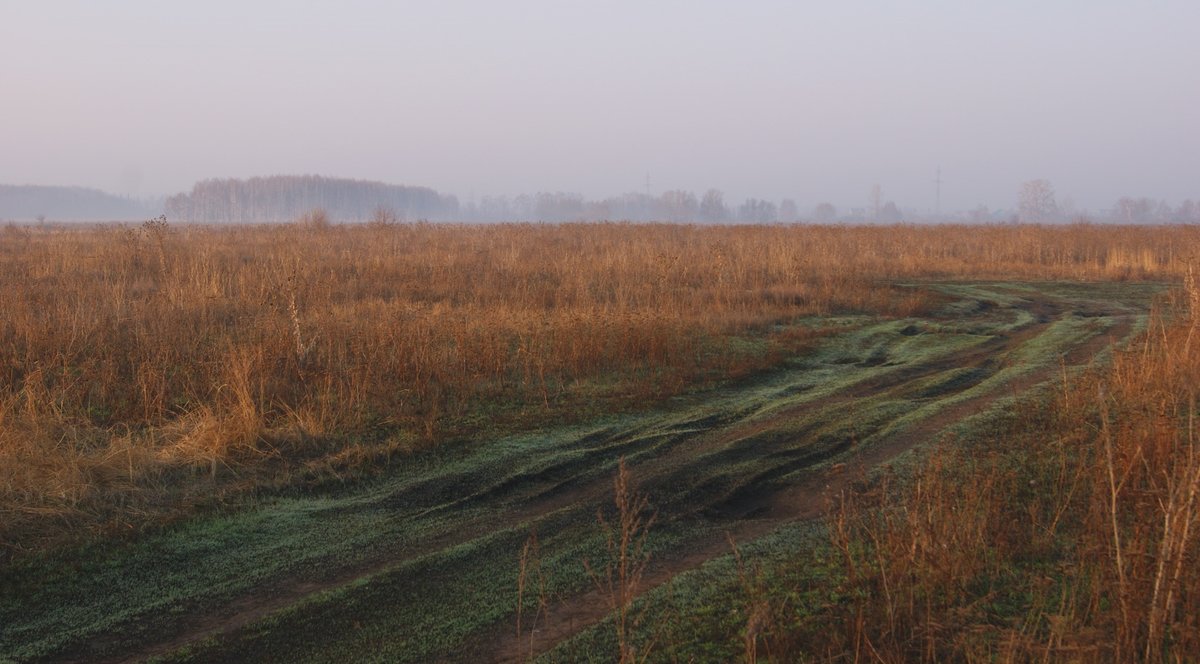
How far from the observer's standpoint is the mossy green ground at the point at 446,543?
3678mm

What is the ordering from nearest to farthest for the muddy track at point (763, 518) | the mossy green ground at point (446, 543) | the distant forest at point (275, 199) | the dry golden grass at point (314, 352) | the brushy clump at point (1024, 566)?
the brushy clump at point (1024, 566) → the muddy track at point (763, 518) → the mossy green ground at point (446, 543) → the dry golden grass at point (314, 352) → the distant forest at point (275, 199)

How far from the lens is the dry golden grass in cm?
598

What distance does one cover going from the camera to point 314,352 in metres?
8.76

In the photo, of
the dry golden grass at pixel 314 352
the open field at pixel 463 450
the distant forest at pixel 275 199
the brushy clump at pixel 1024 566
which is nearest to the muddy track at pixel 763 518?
the open field at pixel 463 450

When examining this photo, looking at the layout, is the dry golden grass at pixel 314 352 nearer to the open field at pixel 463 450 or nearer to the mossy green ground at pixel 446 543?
the open field at pixel 463 450

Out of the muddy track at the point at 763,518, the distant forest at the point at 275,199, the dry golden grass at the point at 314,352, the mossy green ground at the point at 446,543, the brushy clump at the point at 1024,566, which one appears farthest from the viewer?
the distant forest at the point at 275,199

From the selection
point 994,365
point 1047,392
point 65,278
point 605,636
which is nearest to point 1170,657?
point 605,636

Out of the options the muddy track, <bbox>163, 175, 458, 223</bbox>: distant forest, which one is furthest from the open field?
<bbox>163, 175, 458, 223</bbox>: distant forest

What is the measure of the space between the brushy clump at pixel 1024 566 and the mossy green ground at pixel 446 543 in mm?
568

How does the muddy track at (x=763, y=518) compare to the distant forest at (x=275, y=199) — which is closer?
the muddy track at (x=763, y=518)

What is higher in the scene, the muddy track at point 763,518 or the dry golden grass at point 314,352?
the dry golden grass at point 314,352

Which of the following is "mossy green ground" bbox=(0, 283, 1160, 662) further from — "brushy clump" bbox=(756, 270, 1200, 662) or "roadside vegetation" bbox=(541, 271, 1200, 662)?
"brushy clump" bbox=(756, 270, 1200, 662)

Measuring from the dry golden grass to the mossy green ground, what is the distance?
598 millimetres

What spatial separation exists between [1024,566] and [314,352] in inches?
274
